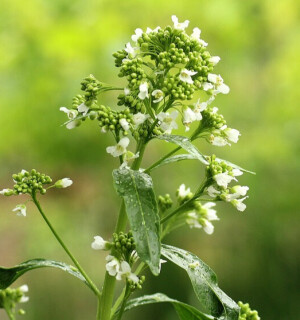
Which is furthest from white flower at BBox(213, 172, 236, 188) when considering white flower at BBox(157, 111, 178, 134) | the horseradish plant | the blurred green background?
the blurred green background

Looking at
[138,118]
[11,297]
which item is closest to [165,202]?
[138,118]

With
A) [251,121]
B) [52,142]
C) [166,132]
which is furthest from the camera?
[251,121]

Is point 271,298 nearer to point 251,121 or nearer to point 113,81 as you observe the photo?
point 251,121

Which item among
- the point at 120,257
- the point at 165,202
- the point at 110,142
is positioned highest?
the point at 110,142

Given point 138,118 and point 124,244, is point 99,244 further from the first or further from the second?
point 138,118

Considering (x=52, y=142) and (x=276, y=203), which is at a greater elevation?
(x=52, y=142)

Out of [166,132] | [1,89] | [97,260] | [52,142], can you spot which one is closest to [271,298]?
[97,260]
